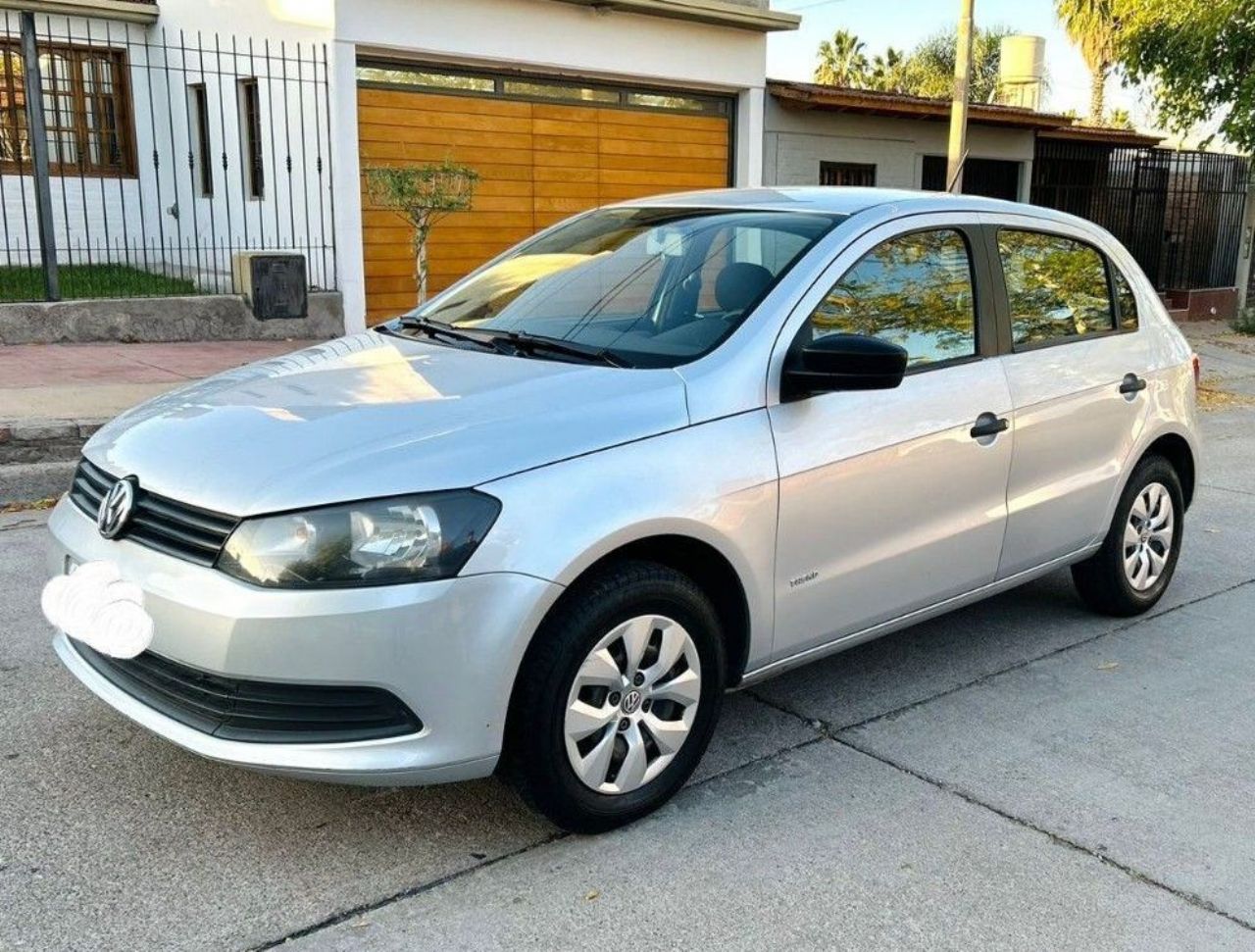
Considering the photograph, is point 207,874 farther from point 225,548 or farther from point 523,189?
point 523,189

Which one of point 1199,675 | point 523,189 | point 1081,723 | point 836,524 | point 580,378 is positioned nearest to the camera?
point 580,378

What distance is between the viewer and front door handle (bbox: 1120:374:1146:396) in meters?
4.61

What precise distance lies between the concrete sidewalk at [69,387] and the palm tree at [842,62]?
37.3 m

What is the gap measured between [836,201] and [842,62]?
4384 cm

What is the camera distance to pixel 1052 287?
14.8 ft

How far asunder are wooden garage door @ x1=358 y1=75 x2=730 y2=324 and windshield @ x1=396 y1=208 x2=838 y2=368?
327 inches

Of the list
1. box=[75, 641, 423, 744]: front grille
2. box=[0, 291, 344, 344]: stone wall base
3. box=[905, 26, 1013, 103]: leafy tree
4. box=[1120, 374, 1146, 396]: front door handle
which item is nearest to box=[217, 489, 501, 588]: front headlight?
box=[75, 641, 423, 744]: front grille

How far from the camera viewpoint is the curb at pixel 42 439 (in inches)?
264

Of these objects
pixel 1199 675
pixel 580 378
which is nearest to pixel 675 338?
pixel 580 378

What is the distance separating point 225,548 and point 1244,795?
116 inches

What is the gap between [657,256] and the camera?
4000 millimetres

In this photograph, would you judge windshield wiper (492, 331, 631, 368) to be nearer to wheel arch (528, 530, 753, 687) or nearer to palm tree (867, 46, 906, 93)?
wheel arch (528, 530, 753, 687)

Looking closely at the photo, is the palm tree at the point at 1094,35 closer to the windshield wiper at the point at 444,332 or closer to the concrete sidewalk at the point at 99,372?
the concrete sidewalk at the point at 99,372

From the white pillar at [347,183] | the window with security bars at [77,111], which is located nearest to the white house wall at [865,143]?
the white pillar at [347,183]
